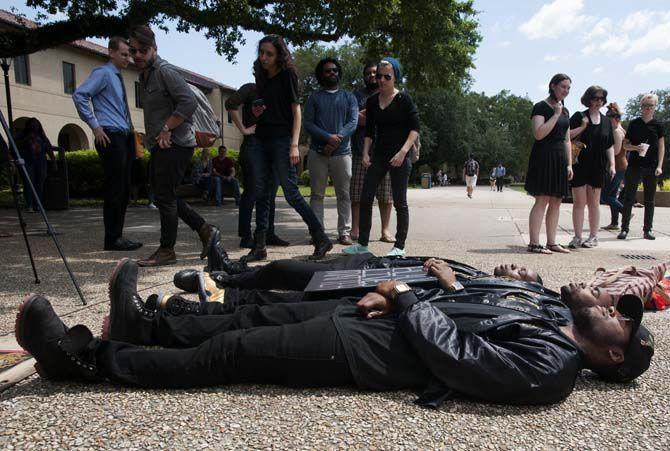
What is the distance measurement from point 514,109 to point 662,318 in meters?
87.6

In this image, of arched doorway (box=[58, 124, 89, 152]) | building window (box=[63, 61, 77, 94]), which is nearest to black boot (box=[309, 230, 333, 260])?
building window (box=[63, 61, 77, 94])

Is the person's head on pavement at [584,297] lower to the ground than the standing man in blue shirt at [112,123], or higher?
lower

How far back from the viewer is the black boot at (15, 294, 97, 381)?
207 cm

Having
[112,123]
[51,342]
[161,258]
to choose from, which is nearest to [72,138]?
[112,123]

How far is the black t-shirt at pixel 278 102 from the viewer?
5.17 metres

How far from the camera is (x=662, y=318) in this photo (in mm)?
3578

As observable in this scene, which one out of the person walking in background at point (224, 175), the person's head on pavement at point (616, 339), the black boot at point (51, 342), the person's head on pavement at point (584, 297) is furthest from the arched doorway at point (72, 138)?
the person's head on pavement at point (616, 339)

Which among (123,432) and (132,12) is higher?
(132,12)

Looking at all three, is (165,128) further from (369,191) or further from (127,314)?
(127,314)

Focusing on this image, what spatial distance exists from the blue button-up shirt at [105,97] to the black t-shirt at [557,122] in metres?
4.68

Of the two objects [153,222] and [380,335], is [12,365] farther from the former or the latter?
[153,222]

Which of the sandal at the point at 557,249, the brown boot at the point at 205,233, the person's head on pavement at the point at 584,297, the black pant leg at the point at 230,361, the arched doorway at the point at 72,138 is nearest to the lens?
the black pant leg at the point at 230,361

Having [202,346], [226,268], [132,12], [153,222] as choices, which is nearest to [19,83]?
[132,12]

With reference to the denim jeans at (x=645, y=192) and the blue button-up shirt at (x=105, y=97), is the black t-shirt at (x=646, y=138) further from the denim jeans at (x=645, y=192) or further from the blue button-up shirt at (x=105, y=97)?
the blue button-up shirt at (x=105, y=97)
